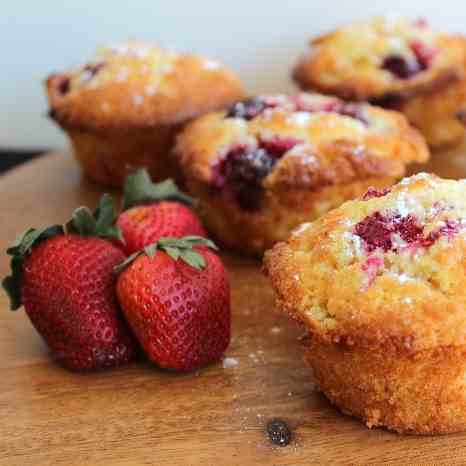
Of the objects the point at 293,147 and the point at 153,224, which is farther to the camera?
the point at 293,147

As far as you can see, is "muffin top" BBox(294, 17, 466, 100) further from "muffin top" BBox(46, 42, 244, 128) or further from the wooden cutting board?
the wooden cutting board

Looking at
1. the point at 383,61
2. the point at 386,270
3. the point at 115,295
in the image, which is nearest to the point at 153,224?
the point at 115,295

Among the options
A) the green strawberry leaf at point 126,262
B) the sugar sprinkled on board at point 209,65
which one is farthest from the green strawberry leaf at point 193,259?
the sugar sprinkled on board at point 209,65

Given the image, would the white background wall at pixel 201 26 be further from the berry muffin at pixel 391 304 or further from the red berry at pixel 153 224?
the berry muffin at pixel 391 304

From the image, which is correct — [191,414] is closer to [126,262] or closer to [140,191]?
[126,262]

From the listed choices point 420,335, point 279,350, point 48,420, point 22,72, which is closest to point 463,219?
point 420,335

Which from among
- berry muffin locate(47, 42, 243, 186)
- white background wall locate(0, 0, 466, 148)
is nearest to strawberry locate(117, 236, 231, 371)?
berry muffin locate(47, 42, 243, 186)

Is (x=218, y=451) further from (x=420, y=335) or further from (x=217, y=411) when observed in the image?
(x=420, y=335)

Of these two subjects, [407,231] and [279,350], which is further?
[279,350]
